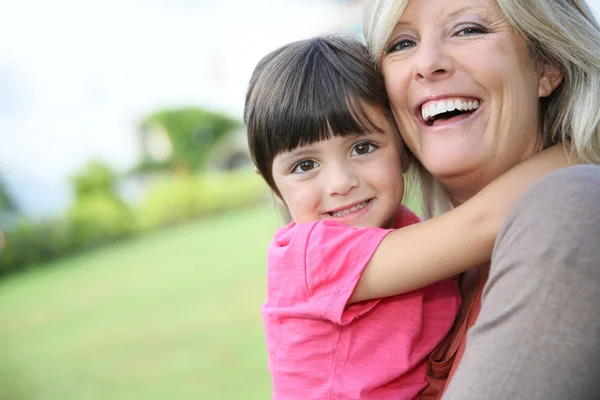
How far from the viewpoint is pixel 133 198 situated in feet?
31.7

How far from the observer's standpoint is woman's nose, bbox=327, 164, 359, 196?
164 cm

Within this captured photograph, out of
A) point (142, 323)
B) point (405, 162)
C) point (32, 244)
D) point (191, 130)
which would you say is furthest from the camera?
point (191, 130)

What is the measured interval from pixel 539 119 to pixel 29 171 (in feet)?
26.1

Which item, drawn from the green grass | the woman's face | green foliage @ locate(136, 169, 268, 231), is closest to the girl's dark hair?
the woman's face

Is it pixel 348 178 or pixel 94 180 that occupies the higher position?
pixel 348 178

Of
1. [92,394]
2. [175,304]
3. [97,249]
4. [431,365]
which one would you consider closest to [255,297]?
[175,304]

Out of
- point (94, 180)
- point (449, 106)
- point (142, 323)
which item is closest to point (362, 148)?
point (449, 106)

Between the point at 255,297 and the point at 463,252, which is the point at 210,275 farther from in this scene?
the point at 463,252

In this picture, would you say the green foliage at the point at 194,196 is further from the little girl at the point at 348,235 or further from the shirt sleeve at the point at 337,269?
the shirt sleeve at the point at 337,269

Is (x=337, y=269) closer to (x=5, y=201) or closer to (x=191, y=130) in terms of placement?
(x=5, y=201)

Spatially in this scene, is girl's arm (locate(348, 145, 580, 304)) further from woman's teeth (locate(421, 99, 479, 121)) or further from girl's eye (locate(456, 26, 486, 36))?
girl's eye (locate(456, 26, 486, 36))

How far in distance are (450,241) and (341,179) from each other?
0.37 meters

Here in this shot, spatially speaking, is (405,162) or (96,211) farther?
(96,211)

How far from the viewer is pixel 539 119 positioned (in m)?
1.67
